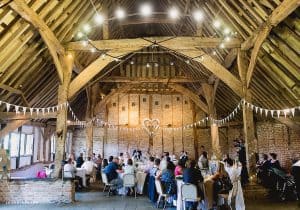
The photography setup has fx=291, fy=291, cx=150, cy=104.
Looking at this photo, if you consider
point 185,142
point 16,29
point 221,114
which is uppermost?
point 16,29

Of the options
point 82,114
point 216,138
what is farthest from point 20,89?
point 216,138

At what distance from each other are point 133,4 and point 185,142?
26.5ft

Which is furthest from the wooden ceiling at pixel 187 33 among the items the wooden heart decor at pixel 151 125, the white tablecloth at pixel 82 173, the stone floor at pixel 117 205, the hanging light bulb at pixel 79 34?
the wooden heart decor at pixel 151 125

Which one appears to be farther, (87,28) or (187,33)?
(187,33)

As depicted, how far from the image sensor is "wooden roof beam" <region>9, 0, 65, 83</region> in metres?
6.12

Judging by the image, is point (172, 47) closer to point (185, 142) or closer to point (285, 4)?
point (285, 4)

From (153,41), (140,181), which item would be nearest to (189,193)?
(140,181)

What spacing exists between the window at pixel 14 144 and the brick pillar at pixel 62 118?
5567 mm

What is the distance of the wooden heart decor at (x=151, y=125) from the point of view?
16328 mm

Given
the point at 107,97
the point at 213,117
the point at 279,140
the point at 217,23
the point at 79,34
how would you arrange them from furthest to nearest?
the point at 107,97
the point at 213,117
the point at 279,140
the point at 79,34
the point at 217,23

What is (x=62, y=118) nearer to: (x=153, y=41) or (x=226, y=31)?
(x=153, y=41)

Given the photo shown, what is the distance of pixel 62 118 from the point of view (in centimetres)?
824

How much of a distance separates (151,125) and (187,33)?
6.23m

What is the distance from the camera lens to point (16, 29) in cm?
696
